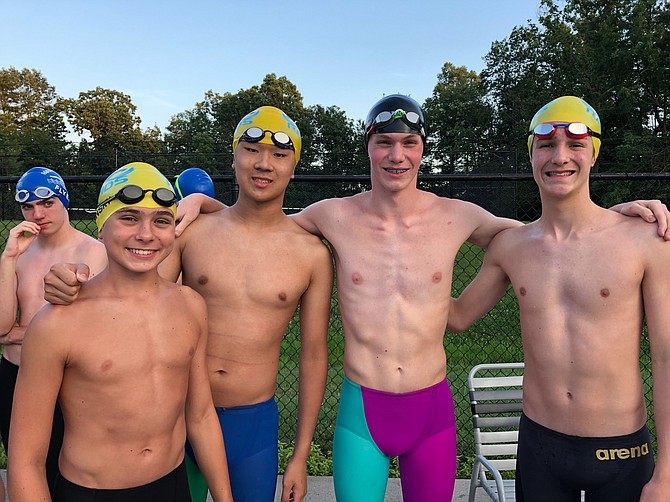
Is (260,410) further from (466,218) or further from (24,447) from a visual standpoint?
(466,218)

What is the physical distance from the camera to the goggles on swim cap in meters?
2.71

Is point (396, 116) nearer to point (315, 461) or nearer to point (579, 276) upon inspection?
point (579, 276)

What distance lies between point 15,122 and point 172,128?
1656 centimetres

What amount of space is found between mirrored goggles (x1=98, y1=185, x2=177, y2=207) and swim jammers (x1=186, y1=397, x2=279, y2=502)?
1.21m

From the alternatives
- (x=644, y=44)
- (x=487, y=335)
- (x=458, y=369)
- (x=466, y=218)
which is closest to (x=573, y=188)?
(x=466, y=218)

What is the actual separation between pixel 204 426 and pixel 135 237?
89cm

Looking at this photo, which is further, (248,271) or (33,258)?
(33,258)

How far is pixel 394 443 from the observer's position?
270 centimetres

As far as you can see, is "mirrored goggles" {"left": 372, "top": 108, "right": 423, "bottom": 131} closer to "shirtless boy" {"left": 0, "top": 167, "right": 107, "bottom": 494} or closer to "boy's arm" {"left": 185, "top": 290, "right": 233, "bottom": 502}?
"boy's arm" {"left": 185, "top": 290, "right": 233, "bottom": 502}

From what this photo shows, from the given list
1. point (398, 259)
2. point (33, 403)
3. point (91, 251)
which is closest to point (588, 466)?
point (398, 259)

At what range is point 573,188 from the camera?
2398 millimetres

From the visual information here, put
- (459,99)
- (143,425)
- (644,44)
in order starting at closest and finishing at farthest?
(143,425) < (644,44) < (459,99)

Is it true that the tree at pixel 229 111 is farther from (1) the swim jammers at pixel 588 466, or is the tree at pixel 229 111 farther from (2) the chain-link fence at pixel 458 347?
(1) the swim jammers at pixel 588 466

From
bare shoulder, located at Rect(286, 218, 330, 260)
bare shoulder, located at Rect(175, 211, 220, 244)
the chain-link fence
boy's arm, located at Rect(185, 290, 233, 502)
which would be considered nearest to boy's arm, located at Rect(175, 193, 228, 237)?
bare shoulder, located at Rect(175, 211, 220, 244)
